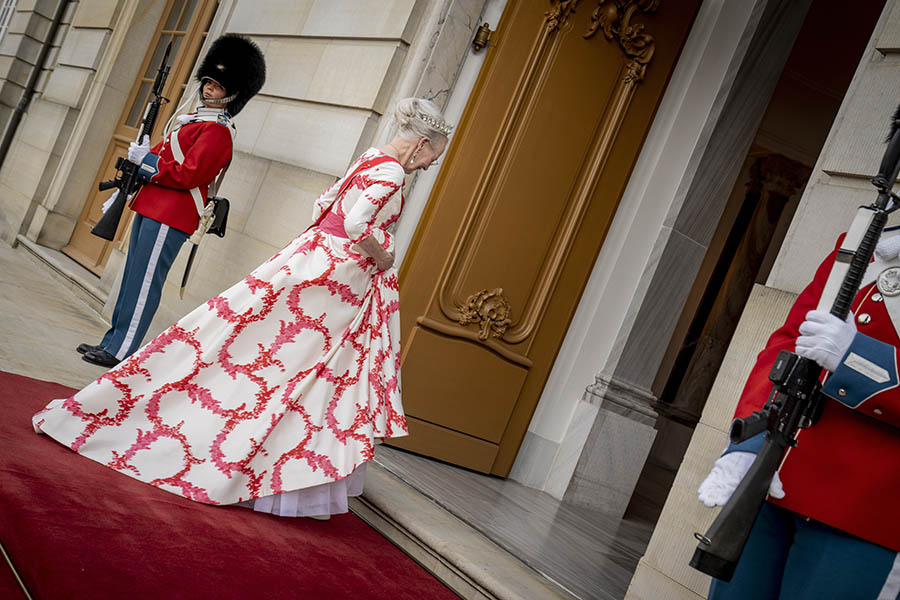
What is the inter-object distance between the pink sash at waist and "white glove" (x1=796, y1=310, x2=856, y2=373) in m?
2.06

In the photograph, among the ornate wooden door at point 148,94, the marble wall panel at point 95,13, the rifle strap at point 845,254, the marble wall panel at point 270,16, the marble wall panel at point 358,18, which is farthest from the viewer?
the marble wall panel at point 95,13

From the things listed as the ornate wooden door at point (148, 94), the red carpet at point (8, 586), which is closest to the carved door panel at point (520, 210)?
the red carpet at point (8, 586)

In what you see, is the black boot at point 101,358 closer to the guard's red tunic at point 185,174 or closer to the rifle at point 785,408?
the guard's red tunic at point 185,174

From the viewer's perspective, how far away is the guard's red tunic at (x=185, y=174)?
15.0 ft

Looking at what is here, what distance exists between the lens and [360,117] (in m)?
5.00

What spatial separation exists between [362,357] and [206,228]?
78.4 inches

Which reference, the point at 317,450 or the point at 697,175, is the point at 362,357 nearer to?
the point at 317,450

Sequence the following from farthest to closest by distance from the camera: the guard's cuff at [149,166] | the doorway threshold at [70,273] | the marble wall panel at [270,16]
→ the doorway threshold at [70,273]
the marble wall panel at [270,16]
the guard's cuff at [149,166]

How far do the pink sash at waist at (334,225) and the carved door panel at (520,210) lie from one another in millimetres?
1347

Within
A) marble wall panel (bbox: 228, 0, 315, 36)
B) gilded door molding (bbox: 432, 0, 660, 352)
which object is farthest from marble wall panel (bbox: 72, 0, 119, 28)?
gilded door molding (bbox: 432, 0, 660, 352)

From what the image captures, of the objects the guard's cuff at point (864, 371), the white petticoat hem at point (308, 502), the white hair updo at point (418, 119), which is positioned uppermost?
the white hair updo at point (418, 119)

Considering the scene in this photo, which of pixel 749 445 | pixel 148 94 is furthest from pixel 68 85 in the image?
pixel 749 445

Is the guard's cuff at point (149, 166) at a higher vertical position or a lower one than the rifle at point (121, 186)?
higher

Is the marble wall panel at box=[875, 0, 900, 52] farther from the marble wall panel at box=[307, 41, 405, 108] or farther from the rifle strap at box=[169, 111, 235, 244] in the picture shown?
the rifle strap at box=[169, 111, 235, 244]
